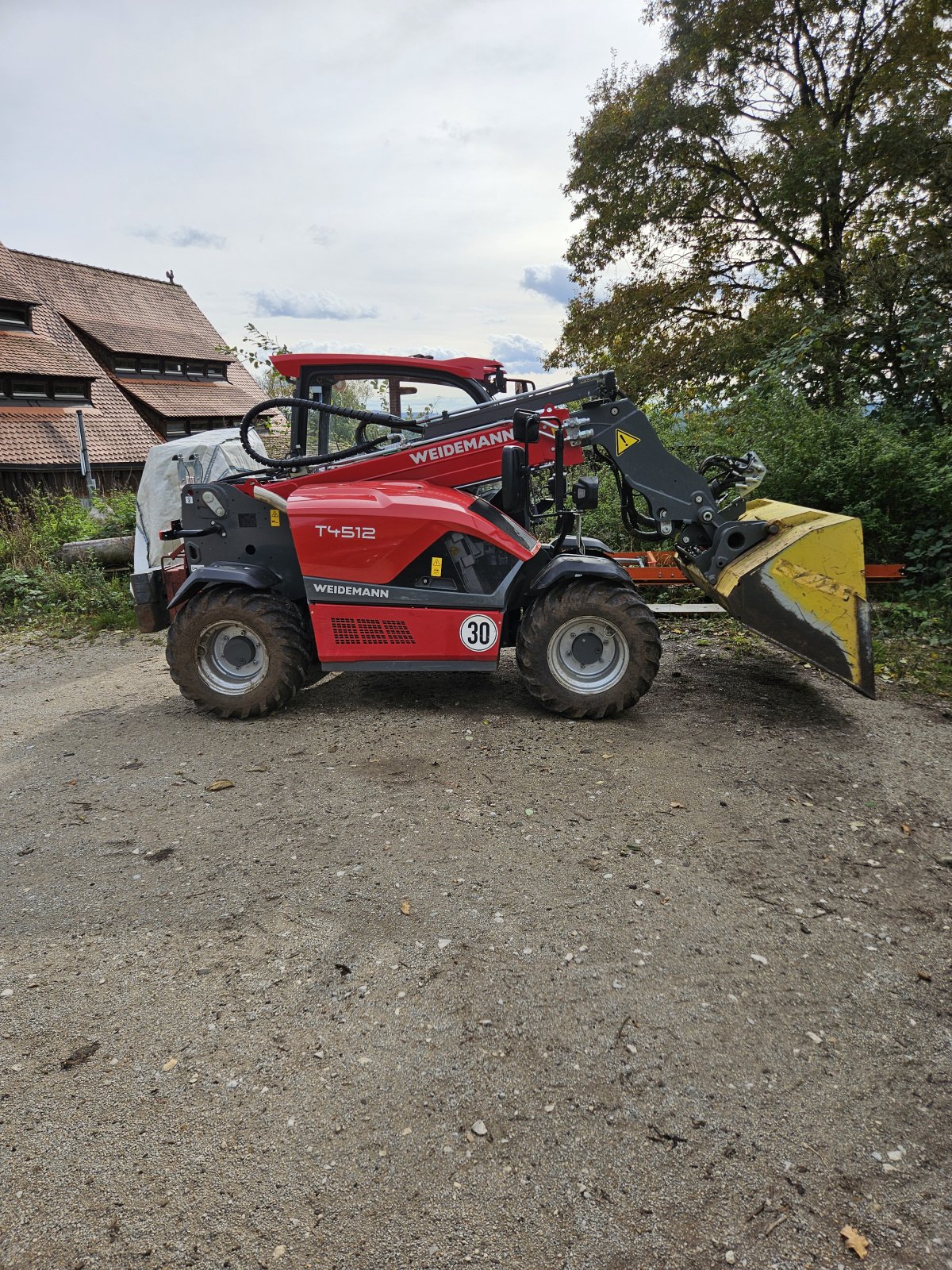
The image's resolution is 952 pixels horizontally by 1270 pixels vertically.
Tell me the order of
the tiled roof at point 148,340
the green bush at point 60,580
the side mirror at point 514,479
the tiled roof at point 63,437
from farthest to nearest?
the tiled roof at point 148,340 → the tiled roof at point 63,437 → the green bush at point 60,580 → the side mirror at point 514,479

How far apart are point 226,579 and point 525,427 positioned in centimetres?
221

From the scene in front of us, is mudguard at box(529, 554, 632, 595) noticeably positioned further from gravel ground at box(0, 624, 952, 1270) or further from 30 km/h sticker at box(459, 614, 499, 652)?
gravel ground at box(0, 624, 952, 1270)

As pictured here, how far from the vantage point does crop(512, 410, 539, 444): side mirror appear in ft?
16.1

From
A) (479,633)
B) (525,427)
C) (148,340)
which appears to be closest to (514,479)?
(525,427)

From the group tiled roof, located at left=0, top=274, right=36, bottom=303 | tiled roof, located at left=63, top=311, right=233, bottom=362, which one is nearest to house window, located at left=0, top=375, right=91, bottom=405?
tiled roof, located at left=0, top=274, right=36, bottom=303

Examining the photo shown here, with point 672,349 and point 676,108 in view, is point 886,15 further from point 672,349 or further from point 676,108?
point 672,349

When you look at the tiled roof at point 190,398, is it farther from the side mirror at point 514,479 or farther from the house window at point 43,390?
the side mirror at point 514,479

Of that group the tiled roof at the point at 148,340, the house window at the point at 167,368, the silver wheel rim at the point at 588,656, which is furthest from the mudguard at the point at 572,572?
the house window at the point at 167,368

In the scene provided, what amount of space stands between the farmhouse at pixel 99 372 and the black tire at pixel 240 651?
66.5ft

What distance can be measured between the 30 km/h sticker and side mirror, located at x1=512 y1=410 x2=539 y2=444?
1.15 meters

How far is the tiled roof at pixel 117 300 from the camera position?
28656 millimetres

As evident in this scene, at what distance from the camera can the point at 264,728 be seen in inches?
204

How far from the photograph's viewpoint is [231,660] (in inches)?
212

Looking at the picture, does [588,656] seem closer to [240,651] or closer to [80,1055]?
[240,651]
